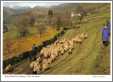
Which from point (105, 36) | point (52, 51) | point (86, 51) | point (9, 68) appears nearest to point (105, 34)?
point (105, 36)

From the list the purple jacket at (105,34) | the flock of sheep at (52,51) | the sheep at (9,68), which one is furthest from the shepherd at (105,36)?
the sheep at (9,68)

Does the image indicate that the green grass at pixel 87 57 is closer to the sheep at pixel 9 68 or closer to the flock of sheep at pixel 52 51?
the flock of sheep at pixel 52 51

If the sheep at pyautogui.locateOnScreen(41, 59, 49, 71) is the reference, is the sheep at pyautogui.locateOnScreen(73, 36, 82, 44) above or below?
above

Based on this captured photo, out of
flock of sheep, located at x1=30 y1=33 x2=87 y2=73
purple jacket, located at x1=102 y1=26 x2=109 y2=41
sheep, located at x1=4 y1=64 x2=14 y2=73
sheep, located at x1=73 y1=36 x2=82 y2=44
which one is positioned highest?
purple jacket, located at x1=102 y1=26 x2=109 y2=41

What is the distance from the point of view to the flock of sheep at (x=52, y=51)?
1.39 metres

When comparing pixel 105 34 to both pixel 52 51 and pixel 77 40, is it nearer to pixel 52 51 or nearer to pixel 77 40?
pixel 77 40

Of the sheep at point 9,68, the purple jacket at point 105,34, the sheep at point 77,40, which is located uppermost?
the purple jacket at point 105,34

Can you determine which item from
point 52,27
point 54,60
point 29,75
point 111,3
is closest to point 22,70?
point 29,75

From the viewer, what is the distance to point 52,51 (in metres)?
1.39

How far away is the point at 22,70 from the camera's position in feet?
4.55

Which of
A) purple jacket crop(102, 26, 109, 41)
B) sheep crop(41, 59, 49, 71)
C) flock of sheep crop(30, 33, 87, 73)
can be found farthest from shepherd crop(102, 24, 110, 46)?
sheep crop(41, 59, 49, 71)

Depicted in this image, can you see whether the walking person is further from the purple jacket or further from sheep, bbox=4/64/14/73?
sheep, bbox=4/64/14/73

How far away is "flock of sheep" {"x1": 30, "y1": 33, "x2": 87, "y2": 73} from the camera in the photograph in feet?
4.55

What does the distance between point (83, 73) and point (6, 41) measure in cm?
47
